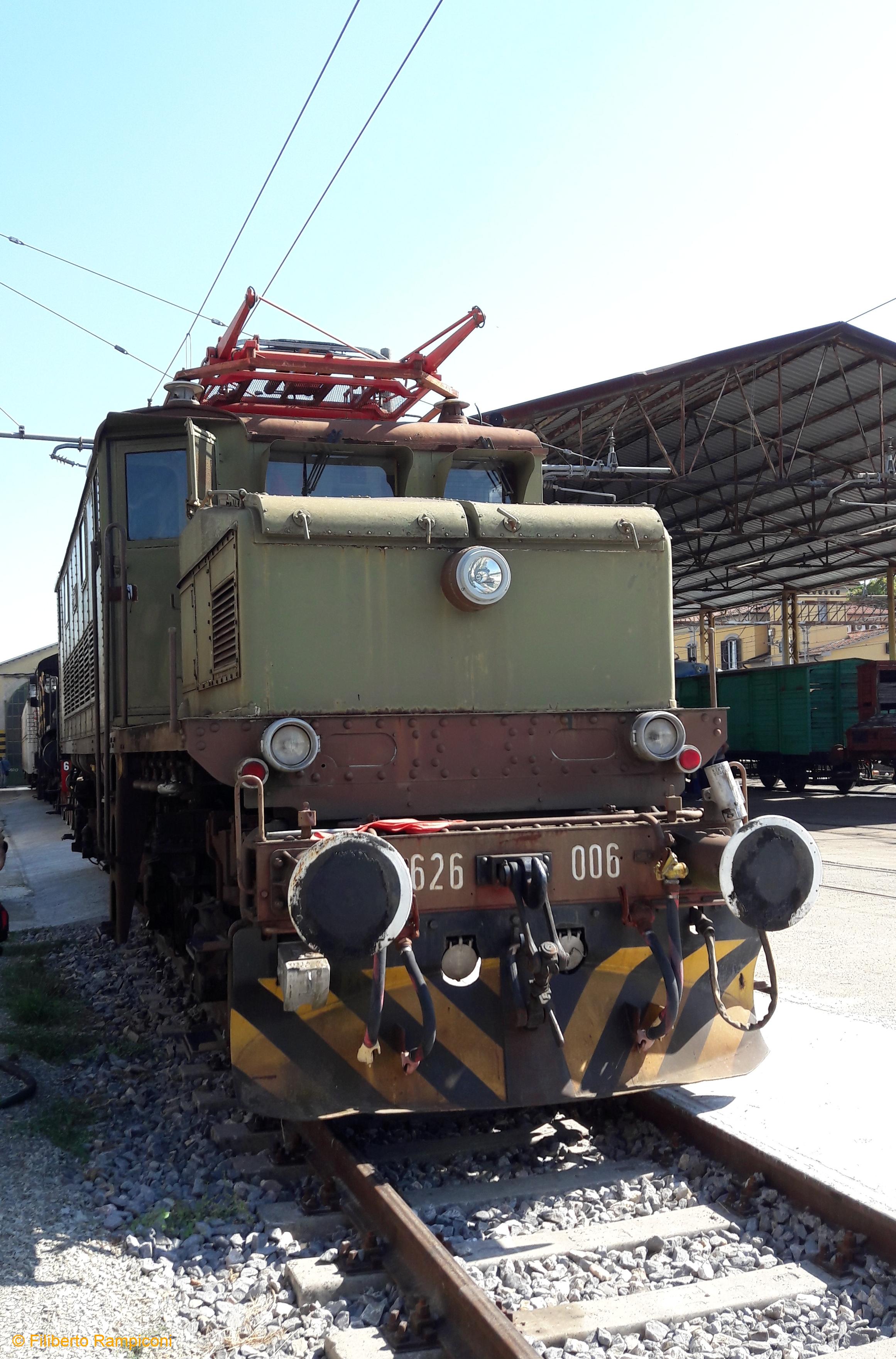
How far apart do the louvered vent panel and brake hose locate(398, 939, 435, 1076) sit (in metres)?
4.33

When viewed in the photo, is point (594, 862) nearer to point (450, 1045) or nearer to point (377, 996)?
point (450, 1045)

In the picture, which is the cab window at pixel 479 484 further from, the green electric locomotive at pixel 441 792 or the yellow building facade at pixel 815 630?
the yellow building facade at pixel 815 630

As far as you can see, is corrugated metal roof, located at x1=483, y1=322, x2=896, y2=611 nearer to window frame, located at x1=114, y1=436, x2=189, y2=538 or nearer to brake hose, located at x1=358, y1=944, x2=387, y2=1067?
window frame, located at x1=114, y1=436, x2=189, y2=538

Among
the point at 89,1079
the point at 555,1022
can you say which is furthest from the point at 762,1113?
the point at 89,1079

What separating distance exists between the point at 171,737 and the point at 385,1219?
79.8 inches

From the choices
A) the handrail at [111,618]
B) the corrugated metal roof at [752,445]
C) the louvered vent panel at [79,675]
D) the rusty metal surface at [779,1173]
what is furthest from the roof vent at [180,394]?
the corrugated metal roof at [752,445]

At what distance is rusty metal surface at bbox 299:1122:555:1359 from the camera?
2.82 metres

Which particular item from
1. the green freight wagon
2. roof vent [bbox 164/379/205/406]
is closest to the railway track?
roof vent [bbox 164/379/205/406]

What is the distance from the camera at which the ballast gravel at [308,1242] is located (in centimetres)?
310

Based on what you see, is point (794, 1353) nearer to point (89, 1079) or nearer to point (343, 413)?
point (89, 1079)

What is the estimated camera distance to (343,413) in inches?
260

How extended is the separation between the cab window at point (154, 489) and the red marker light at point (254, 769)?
257 centimetres

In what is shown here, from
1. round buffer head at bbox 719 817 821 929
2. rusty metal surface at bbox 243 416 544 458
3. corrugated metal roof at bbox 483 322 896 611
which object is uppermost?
corrugated metal roof at bbox 483 322 896 611

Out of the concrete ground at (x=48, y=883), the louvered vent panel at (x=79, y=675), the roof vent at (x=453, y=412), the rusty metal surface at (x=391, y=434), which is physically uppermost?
the roof vent at (x=453, y=412)
